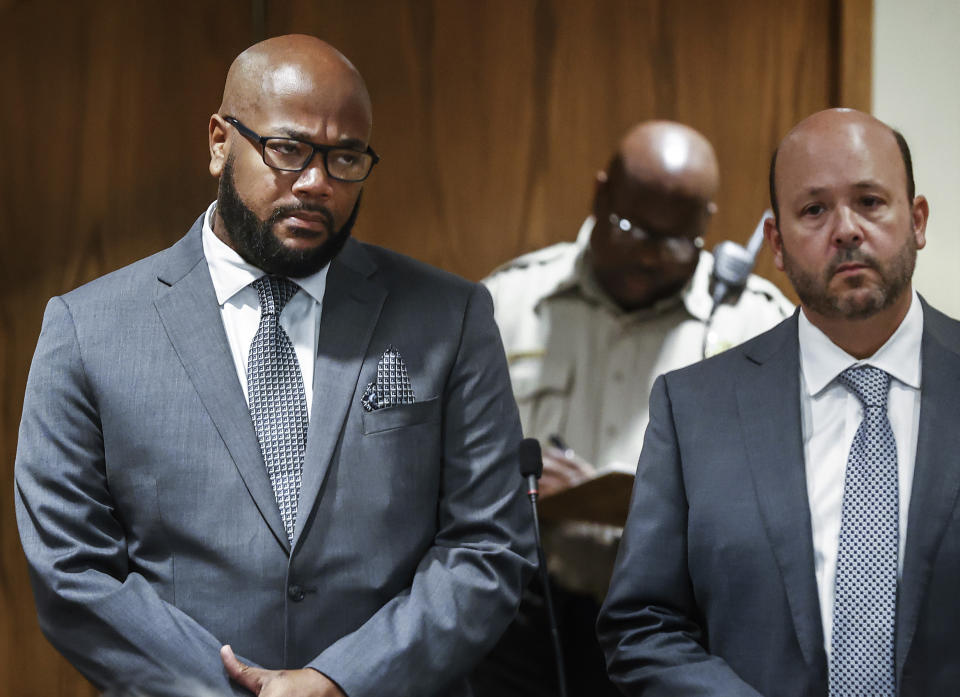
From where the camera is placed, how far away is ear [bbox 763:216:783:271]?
1974 millimetres

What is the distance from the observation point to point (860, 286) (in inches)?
73.0

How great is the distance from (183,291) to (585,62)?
6.20ft

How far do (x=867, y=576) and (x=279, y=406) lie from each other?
941 millimetres

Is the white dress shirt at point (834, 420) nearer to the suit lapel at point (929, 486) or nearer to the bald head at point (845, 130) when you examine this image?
the suit lapel at point (929, 486)

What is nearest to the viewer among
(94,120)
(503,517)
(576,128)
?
(503,517)

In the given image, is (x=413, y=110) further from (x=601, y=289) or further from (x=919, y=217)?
(x=919, y=217)

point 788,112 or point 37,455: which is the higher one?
point 788,112

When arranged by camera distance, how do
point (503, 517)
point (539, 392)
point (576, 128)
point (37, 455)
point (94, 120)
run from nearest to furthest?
point (37, 455), point (503, 517), point (94, 120), point (539, 392), point (576, 128)

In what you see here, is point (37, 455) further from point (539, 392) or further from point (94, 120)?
point (539, 392)

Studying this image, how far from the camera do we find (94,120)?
291 centimetres

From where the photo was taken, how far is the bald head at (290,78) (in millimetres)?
1917

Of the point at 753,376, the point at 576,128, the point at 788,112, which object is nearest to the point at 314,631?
the point at 753,376

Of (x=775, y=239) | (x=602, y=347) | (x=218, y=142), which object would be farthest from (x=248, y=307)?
(x=602, y=347)

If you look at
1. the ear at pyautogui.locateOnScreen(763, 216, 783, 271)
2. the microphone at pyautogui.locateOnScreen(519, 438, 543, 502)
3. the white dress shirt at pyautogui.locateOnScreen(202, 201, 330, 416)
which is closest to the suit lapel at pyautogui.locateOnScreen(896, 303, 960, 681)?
the ear at pyautogui.locateOnScreen(763, 216, 783, 271)
